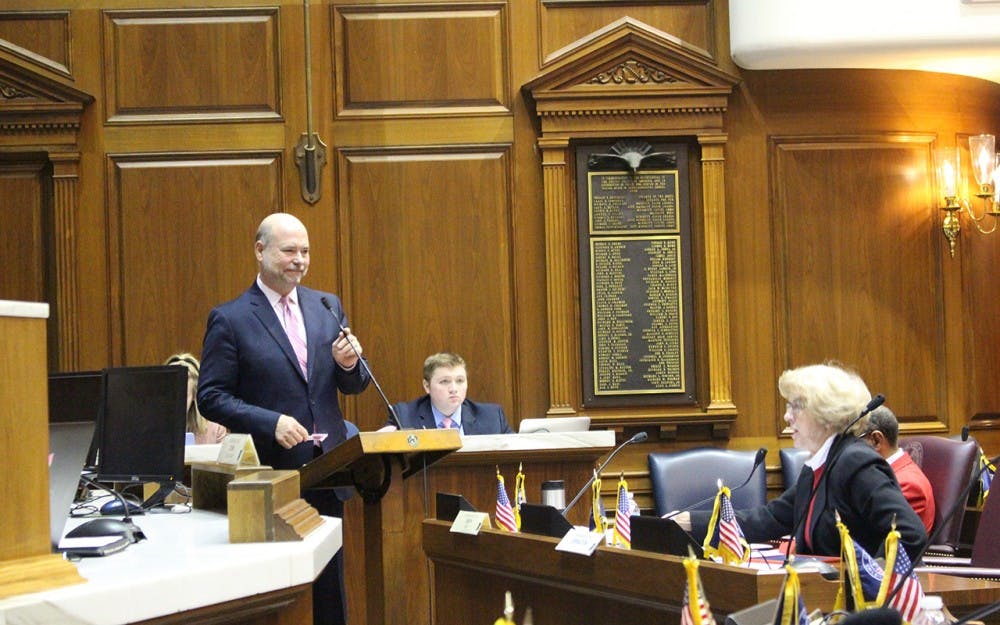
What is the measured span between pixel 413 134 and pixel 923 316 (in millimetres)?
2644

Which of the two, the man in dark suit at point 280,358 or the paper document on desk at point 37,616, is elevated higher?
the man in dark suit at point 280,358

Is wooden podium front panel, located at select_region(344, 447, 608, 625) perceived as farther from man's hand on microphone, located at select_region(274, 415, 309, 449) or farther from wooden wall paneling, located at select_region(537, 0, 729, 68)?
wooden wall paneling, located at select_region(537, 0, 729, 68)

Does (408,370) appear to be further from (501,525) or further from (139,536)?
(139,536)

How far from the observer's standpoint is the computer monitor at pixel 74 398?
9.02 feet

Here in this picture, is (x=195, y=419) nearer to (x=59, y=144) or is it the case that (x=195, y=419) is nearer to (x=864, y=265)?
(x=59, y=144)

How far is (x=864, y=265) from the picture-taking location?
6.52 meters

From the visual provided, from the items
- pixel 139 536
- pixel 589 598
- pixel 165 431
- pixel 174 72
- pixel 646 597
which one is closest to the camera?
pixel 139 536

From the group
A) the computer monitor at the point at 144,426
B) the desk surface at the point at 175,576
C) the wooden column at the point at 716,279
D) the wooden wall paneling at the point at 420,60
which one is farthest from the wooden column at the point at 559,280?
the desk surface at the point at 175,576

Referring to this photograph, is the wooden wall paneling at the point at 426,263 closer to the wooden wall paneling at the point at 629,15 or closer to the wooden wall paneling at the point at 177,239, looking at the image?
the wooden wall paneling at the point at 177,239

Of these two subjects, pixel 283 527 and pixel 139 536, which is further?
pixel 139 536

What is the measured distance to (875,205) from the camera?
257 inches

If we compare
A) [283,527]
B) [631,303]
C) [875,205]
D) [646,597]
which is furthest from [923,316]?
[283,527]

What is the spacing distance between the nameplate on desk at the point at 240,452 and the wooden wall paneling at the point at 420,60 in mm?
3472

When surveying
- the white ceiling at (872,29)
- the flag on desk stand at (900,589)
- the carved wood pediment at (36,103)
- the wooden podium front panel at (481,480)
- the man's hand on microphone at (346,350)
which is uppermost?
the white ceiling at (872,29)
